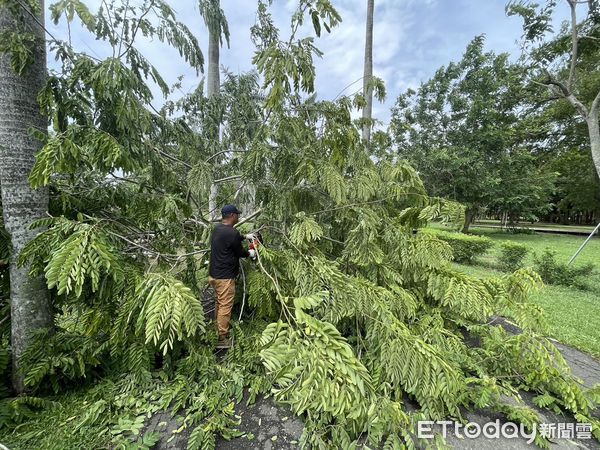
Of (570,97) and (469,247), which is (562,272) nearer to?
(469,247)

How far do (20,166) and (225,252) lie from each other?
178 cm

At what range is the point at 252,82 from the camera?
5.62 metres

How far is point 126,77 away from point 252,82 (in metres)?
4.28

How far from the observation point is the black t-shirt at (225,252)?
2947 mm

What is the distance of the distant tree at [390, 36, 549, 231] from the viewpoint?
1307 centimetres

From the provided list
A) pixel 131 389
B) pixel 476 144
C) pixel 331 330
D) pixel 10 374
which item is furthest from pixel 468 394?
pixel 476 144

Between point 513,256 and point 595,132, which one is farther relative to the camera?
point 513,256

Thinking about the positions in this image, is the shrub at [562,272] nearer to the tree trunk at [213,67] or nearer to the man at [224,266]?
the man at [224,266]

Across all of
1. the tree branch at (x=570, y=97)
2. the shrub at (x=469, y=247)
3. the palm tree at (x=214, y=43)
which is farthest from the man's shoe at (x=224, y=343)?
the tree branch at (x=570, y=97)

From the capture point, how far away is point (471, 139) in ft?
44.9

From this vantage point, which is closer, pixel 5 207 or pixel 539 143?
pixel 5 207

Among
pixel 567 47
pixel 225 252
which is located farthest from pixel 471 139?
pixel 225 252

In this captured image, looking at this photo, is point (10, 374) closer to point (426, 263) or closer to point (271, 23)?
point (426, 263)

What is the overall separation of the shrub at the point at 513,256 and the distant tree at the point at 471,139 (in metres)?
6.64
